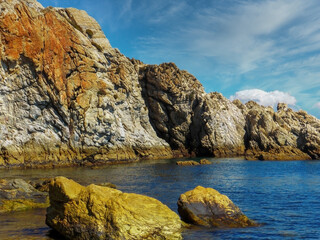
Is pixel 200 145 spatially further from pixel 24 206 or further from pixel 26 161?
pixel 24 206

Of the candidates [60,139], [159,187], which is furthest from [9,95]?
[159,187]

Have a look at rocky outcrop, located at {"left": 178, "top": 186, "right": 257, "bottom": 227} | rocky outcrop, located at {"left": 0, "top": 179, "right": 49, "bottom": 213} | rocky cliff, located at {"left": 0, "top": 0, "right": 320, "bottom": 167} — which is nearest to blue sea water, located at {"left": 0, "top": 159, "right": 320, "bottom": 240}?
rocky outcrop, located at {"left": 178, "top": 186, "right": 257, "bottom": 227}

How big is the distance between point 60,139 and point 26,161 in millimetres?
9437

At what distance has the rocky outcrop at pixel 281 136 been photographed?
88625 millimetres

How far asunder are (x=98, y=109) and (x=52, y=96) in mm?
12734

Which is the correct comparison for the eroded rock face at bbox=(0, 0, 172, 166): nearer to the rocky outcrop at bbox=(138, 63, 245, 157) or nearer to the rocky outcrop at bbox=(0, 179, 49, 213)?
the rocky outcrop at bbox=(138, 63, 245, 157)

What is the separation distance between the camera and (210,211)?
1897cm

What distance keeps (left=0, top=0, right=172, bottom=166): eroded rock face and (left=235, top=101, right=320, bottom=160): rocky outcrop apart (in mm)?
43943

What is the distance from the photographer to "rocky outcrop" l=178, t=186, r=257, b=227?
18562mm

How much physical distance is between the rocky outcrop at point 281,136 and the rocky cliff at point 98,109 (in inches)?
13.9

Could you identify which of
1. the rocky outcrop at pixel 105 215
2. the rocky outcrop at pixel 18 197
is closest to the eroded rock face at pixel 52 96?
the rocky outcrop at pixel 18 197

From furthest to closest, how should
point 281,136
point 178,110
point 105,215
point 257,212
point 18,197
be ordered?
point 178,110 → point 281,136 → point 18,197 → point 257,212 → point 105,215

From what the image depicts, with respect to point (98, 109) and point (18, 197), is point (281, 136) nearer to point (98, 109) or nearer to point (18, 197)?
point (98, 109)

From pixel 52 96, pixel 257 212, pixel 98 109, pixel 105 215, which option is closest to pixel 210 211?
pixel 257 212
